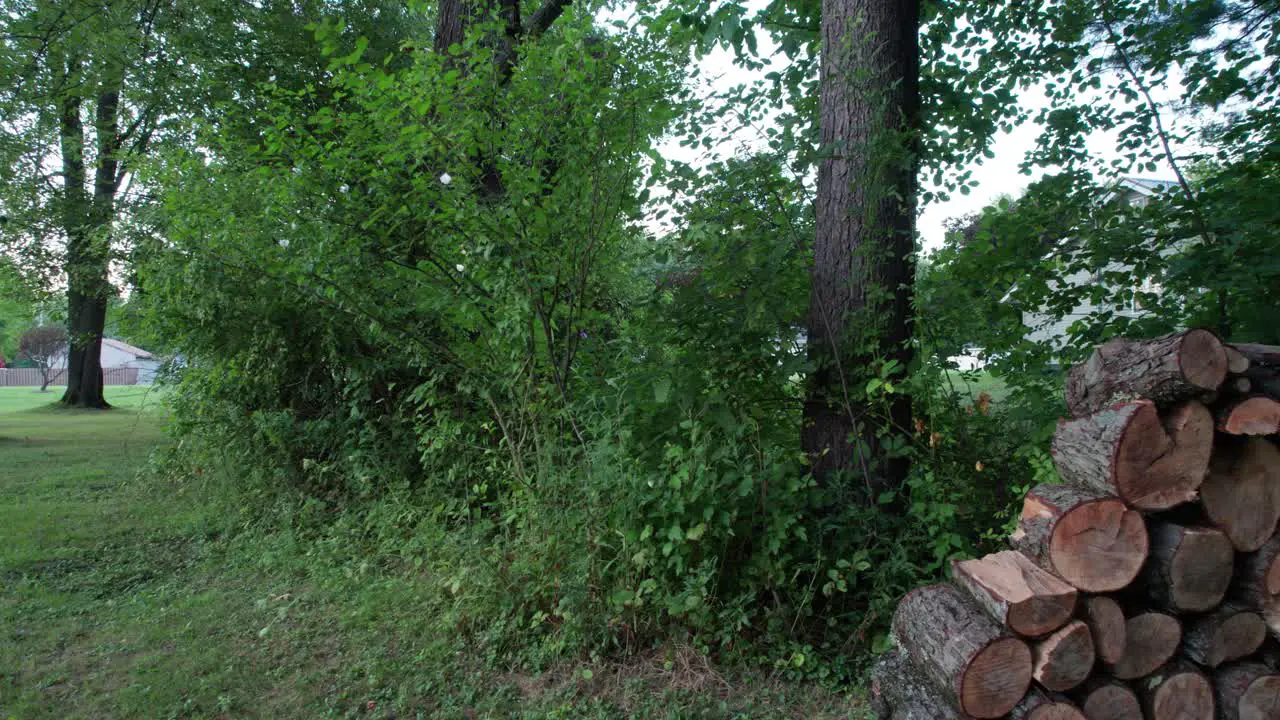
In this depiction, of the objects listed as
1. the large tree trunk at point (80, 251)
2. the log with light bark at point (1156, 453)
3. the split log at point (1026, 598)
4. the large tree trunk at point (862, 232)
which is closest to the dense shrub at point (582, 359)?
the large tree trunk at point (862, 232)

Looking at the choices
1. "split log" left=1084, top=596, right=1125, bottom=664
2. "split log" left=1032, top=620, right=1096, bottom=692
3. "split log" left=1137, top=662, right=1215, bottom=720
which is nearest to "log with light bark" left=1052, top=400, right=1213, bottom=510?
"split log" left=1084, top=596, right=1125, bottom=664

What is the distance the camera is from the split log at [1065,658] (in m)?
2.58

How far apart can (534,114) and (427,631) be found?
296 centimetres

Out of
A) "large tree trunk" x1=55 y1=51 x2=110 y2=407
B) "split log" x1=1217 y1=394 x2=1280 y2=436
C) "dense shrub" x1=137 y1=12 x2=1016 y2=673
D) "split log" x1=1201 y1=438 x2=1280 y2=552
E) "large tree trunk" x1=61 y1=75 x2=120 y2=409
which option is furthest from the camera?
"large tree trunk" x1=61 y1=75 x2=120 y2=409

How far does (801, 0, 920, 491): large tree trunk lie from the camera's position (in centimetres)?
401

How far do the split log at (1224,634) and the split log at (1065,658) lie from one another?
44 cm

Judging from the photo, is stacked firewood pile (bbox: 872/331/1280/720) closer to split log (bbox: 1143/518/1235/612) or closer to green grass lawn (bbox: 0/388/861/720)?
split log (bbox: 1143/518/1235/612)

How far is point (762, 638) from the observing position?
362cm

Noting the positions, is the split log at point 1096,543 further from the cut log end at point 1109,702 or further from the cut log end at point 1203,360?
the cut log end at point 1203,360

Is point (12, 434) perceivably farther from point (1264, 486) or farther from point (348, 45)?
point (1264, 486)

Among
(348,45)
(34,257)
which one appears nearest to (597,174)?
(348,45)

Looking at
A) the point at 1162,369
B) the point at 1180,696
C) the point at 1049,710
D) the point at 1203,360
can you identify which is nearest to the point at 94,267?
the point at 1049,710

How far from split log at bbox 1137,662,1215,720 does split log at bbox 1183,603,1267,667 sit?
79 millimetres

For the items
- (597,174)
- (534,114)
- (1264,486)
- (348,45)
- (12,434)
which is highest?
(348,45)
